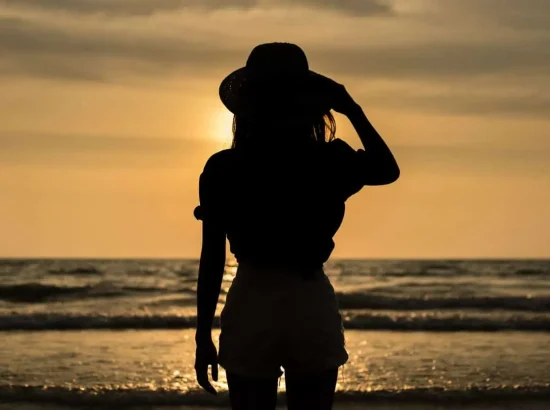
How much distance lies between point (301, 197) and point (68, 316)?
13978 millimetres

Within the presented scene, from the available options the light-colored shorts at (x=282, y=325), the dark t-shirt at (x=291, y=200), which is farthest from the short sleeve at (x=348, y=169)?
the light-colored shorts at (x=282, y=325)

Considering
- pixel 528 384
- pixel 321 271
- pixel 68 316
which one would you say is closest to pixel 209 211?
pixel 321 271

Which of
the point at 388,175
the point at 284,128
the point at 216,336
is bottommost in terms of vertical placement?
the point at 216,336

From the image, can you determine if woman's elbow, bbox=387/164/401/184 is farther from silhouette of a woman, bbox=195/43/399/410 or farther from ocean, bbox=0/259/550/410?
ocean, bbox=0/259/550/410

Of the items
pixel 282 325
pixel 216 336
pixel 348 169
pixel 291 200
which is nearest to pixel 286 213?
pixel 291 200

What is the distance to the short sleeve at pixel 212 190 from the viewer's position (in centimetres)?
277

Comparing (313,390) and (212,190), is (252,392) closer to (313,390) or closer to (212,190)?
(313,390)

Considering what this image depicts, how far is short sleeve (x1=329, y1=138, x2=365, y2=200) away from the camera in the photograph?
271cm

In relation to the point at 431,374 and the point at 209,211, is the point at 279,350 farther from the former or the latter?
the point at 431,374

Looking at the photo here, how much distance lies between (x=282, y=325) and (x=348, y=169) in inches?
18.8

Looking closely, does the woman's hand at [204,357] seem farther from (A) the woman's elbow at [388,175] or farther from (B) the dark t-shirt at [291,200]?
(A) the woman's elbow at [388,175]

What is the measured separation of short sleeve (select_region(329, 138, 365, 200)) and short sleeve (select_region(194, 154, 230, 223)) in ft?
1.08

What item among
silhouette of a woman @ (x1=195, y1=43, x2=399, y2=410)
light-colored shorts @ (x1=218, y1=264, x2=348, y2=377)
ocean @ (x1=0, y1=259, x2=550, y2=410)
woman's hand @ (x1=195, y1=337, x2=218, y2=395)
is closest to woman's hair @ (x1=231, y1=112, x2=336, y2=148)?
silhouette of a woman @ (x1=195, y1=43, x2=399, y2=410)

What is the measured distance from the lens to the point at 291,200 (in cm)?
271
